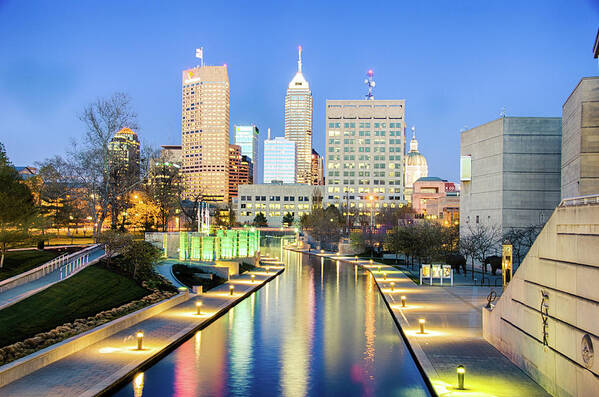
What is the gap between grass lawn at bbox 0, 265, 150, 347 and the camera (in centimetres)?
1848

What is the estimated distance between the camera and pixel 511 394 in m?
13.9

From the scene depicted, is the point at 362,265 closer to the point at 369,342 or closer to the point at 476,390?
the point at 369,342

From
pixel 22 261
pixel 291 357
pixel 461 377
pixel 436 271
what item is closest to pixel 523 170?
pixel 436 271

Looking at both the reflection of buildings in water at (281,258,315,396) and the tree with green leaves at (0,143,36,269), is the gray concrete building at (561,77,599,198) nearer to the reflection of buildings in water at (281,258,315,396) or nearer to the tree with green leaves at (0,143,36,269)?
the reflection of buildings in water at (281,258,315,396)

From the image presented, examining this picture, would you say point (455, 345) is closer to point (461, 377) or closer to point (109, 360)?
point (461, 377)

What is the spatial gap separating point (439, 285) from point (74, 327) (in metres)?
27.2

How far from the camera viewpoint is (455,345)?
1962 centimetres

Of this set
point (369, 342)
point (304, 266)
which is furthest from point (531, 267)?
point (304, 266)

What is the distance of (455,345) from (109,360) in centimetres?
1186

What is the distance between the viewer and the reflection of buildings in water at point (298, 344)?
54.2 ft

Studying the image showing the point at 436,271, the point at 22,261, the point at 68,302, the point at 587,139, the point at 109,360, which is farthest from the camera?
the point at 436,271

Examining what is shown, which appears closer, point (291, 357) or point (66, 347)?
point (66, 347)

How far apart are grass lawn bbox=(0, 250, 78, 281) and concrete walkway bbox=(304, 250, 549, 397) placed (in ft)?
61.4

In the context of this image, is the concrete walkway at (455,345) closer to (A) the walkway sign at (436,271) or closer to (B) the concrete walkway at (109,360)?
(A) the walkway sign at (436,271)
